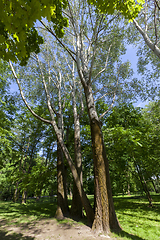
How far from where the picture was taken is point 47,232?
4.95 meters

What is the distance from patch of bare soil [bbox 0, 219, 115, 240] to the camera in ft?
14.3

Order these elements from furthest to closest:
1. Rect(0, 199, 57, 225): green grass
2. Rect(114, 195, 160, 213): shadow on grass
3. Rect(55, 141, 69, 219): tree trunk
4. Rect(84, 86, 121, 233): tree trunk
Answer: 1. Rect(114, 195, 160, 213): shadow on grass
2. Rect(55, 141, 69, 219): tree trunk
3. Rect(0, 199, 57, 225): green grass
4. Rect(84, 86, 121, 233): tree trunk

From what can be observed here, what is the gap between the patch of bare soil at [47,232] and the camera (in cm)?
435

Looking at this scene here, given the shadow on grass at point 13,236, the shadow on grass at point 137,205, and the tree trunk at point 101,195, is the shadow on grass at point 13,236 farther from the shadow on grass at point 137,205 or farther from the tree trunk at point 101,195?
the shadow on grass at point 137,205

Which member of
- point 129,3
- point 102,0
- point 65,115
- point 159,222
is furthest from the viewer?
point 65,115

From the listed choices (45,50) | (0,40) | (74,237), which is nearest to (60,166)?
(74,237)

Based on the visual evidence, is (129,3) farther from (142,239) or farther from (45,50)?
(45,50)

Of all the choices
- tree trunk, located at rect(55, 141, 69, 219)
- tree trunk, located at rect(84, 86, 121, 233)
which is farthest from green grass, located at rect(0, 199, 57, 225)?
tree trunk, located at rect(84, 86, 121, 233)

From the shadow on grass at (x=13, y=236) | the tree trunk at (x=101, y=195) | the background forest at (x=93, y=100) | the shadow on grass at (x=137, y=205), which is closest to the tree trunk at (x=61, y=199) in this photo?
the background forest at (x=93, y=100)

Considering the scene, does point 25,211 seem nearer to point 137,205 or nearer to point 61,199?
point 61,199

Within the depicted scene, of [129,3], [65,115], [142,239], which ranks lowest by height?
[142,239]

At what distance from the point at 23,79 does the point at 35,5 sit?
9083 millimetres

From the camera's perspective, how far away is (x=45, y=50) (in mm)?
9398

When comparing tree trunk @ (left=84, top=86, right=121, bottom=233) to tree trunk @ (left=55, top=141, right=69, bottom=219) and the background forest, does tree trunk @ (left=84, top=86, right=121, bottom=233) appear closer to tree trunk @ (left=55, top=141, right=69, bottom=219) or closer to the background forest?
the background forest
